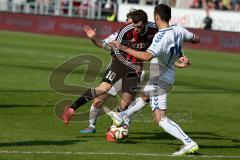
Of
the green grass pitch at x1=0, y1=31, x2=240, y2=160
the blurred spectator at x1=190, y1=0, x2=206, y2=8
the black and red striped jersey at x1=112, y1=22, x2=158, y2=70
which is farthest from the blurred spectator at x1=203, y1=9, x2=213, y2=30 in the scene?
the black and red striped jersey at x1=112, y1=22, x2=158, y2=70

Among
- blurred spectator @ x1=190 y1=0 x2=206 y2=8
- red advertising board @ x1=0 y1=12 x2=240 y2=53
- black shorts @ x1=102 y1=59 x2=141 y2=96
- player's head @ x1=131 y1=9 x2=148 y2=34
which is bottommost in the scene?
red advertising board @ x1=0 y1=12 x2=240 y2=53

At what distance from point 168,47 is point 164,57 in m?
0.21

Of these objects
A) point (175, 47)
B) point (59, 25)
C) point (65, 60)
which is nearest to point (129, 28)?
point (175, 47)

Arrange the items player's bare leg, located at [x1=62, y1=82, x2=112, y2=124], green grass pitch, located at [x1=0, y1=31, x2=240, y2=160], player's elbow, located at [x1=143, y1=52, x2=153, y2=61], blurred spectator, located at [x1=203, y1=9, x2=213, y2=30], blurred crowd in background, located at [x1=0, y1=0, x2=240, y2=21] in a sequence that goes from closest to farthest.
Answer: player's elbow, located at [x1=143, y1=52, x2=153, y2=61], green grass pitch, located at [x1=0, y1=31, x2=240, y2=160], player's bare leg, located at [x1=62, y1=82, x2=112, y2=124], blurred spectator, located at [x1=203, y1=9, x2=213, y2=30], blurred crowd in background, located at [x1=0, y1=0, x2=240, y2=21]

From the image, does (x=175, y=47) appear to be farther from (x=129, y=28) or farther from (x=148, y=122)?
(x=148, y=122)

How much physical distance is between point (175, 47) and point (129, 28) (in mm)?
1905

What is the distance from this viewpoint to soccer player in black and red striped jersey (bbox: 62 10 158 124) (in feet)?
42.2

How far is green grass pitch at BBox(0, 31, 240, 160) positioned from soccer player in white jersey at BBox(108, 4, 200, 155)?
1.40 ft

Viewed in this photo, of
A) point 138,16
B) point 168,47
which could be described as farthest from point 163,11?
point 138,16

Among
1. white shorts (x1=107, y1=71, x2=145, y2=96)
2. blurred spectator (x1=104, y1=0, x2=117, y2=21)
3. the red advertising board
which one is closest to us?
white shorts (x1=107, y1=71, x2=145, y2=96)

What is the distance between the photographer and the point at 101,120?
15000mm

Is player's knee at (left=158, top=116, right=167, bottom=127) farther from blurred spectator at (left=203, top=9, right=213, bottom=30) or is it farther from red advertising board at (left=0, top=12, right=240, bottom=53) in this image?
blurred spectator at (left=203, top=9, right=213, bottom=30)

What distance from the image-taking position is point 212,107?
710 inches

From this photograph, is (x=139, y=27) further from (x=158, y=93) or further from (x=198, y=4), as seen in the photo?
(x=198, y=4)
